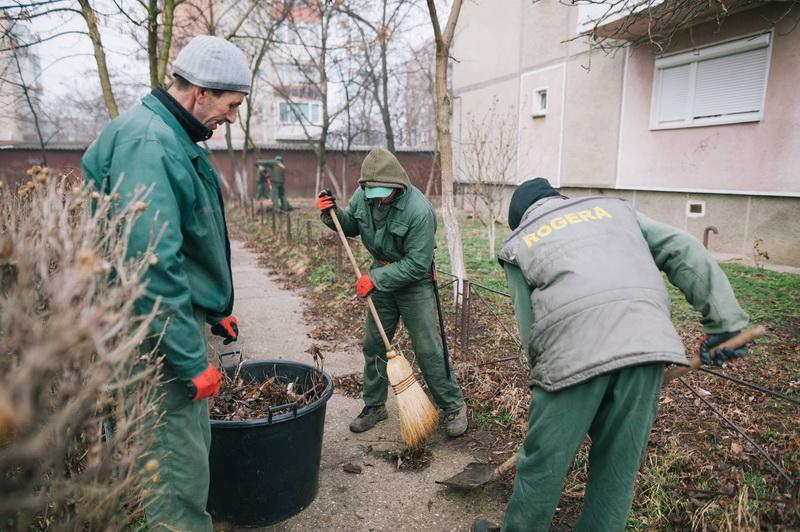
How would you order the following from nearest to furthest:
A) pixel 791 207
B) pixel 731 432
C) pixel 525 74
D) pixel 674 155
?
1. pixel 731 432
2. pixel 791 207
3. pixel 674 155
4. pixel 525 74

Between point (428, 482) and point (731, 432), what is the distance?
1990 millimetres

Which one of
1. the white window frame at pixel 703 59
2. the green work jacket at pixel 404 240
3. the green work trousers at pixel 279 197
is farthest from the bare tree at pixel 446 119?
the green work trousers at pixel 279 197

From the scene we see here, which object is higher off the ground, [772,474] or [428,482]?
[772,474]

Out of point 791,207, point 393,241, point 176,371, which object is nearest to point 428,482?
point 393,241

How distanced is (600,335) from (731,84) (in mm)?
9156

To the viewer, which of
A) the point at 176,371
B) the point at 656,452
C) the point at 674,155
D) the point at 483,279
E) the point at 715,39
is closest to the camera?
the point at 176,371

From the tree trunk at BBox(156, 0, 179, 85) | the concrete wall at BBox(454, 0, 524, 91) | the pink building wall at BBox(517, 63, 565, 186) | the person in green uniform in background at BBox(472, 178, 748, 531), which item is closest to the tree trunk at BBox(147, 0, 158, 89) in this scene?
the tree trunk at BBox(156, 0, 179, 85)

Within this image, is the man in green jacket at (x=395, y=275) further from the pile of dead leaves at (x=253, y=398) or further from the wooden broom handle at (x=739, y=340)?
the wooden broom handle at (x=739, y=340)

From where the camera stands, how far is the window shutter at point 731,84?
328 inches

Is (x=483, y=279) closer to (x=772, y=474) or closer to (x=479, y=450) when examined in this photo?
(x=479, y=450)

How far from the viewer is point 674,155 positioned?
980 centimetres

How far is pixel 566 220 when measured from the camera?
6.82 ft

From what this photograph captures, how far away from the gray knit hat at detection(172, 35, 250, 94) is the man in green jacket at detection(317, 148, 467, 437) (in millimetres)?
1407

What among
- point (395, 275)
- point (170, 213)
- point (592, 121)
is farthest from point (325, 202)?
point (592, 121)
